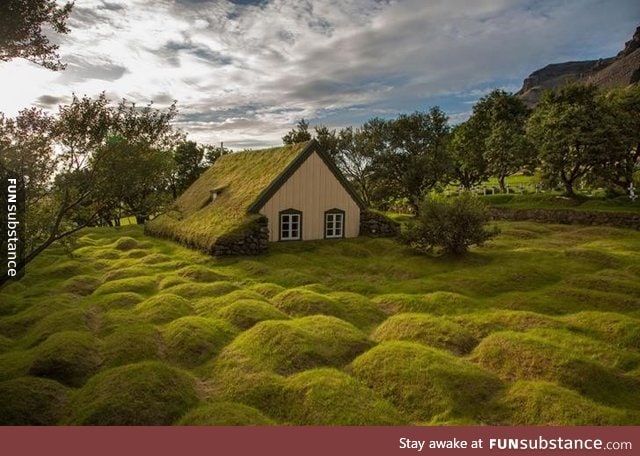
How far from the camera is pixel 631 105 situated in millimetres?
47000

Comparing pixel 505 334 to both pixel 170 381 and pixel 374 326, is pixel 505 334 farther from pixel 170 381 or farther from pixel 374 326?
pixel 170 381

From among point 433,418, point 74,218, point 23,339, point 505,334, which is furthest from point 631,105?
point 23,339

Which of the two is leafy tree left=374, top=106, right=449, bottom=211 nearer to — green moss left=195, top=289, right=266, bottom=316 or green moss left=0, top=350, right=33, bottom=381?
green moss left=195, top=289, right=266, bottom=316

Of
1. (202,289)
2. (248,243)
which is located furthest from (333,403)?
(248,243)

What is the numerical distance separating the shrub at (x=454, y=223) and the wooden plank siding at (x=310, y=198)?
28.2ft

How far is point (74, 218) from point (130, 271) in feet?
34.9

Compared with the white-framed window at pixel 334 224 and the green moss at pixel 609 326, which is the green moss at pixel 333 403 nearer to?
the green moss at pixel 609 326

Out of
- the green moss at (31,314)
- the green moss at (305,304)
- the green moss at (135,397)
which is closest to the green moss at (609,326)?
the green moss at (305,304)

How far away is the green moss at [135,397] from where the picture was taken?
9648 millimetres

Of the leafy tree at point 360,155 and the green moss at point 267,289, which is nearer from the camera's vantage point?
the green moss at point 267,289

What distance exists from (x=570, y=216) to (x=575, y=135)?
335 inches

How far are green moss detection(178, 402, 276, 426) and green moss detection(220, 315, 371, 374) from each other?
7.82 ft

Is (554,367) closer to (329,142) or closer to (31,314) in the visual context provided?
(31,314)

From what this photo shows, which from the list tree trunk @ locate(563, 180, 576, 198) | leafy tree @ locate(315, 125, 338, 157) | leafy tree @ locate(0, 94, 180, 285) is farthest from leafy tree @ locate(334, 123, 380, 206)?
leafy tree @ locate(0, 94, 180, 285)
